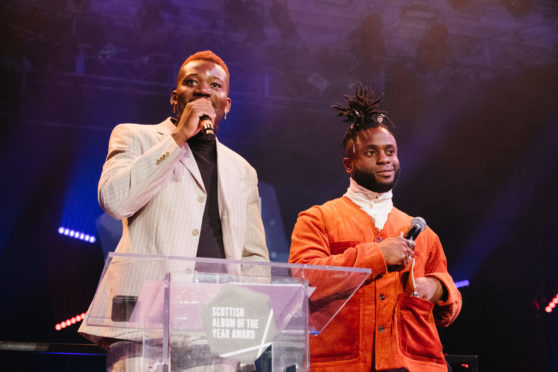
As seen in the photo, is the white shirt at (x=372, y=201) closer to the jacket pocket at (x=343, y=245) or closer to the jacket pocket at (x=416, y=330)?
the jacket pocket at (x=343, y=245)

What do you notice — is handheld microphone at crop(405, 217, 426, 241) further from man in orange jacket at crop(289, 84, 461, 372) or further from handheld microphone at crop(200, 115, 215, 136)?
handheld microphone at crop(200, 115, 215, 136)

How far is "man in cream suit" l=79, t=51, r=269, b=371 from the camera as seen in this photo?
1802 millimetres

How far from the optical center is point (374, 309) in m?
2.32

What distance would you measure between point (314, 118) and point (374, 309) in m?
3.33

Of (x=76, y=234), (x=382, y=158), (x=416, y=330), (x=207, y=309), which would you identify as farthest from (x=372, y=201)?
(x=76, y=234)

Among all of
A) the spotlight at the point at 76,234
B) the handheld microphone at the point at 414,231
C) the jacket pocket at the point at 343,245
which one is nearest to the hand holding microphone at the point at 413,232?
the handheld microphone at the point at 414,231

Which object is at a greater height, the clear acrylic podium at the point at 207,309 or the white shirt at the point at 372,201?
the white shirt at the point at 372,201

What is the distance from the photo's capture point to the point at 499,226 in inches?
220

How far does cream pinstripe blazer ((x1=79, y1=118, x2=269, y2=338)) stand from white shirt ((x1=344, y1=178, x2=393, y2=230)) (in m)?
0.57

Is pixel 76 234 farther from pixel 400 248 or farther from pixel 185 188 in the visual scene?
pixel 400 248

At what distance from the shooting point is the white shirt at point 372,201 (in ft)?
8.46

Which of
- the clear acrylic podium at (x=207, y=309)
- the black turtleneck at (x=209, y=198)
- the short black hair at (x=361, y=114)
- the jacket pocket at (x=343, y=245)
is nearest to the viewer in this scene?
the clear acrylic podium at (x=207, y=309)

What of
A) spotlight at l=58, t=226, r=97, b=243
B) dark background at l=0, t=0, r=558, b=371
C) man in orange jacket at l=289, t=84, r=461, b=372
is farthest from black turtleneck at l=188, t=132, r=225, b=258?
spotlight at l=58, t=226, r=97, b=243

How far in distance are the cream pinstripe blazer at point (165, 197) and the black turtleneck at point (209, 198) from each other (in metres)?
0.02
